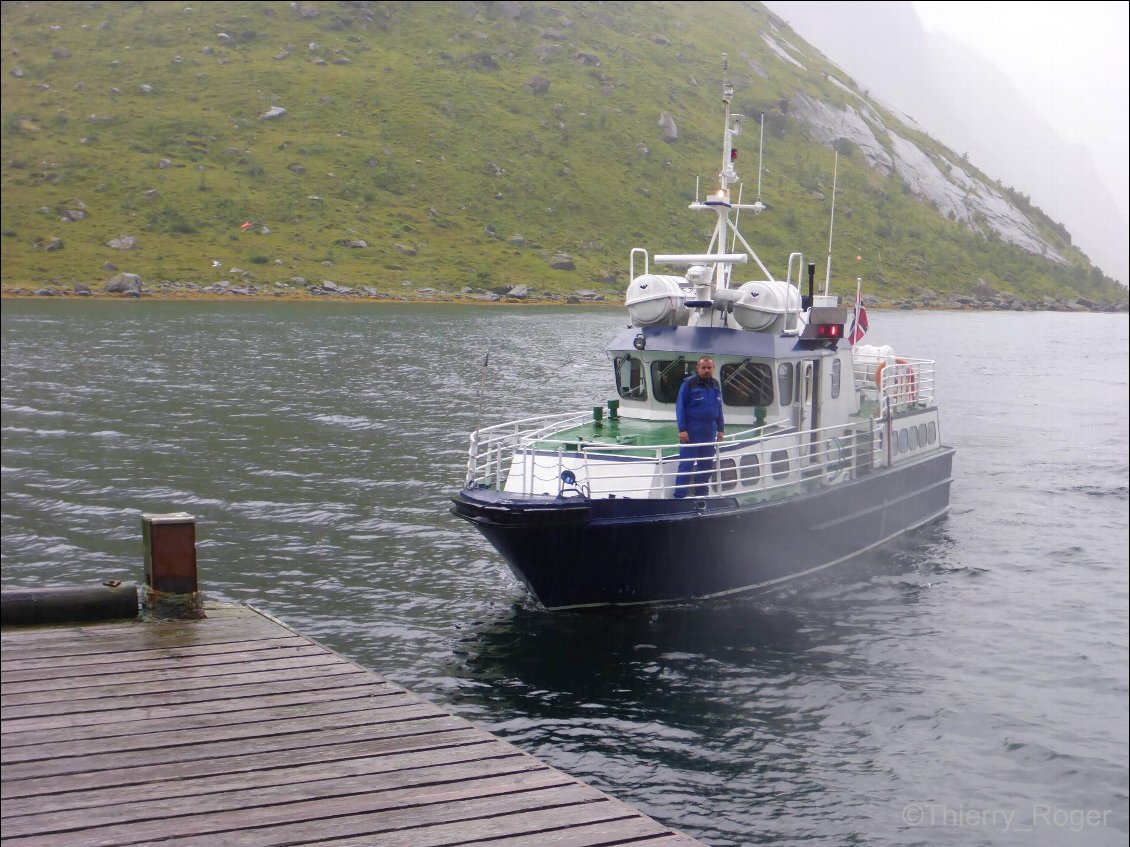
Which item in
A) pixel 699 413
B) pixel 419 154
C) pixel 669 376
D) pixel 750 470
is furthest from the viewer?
pixel 419 154

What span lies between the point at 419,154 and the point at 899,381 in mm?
112990

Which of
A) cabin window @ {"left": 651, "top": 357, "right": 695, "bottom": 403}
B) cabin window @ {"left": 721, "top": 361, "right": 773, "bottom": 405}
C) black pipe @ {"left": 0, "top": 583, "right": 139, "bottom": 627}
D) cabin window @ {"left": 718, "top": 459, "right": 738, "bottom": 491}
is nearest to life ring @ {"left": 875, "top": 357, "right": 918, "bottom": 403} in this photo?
cabin window @ {"left": 721, "top": 361, "right": 773, "bottom": 405}

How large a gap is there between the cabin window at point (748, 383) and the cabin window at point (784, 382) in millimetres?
157

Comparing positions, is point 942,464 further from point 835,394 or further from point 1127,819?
point 1127,819

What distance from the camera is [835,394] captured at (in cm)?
2147

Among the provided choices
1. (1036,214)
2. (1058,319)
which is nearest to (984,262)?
(1058,319)

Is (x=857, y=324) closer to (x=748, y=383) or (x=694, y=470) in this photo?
(x=748, y=383)

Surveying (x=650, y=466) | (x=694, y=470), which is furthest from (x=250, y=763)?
(x=694, y=470)

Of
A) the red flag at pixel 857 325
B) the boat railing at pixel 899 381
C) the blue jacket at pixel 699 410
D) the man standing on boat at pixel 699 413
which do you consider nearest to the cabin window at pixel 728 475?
the man standing on boat at pixel 699 413

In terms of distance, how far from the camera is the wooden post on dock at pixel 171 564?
11391 millimetres

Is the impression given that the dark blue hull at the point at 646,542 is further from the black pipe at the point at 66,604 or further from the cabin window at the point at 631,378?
the black pipe at the point at 66,604

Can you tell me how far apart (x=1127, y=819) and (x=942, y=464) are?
727 inches

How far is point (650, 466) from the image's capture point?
57.5 ft

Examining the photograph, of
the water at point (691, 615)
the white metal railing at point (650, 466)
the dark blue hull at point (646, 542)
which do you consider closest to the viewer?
the water at point (691, 615)
